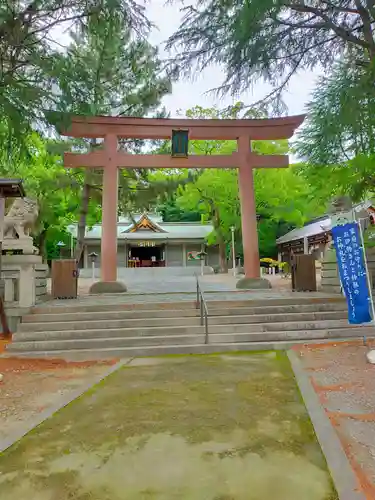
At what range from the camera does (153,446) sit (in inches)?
120

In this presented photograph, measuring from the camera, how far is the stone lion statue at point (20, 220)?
362 inches

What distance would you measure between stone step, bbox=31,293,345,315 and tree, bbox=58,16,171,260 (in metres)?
4.18

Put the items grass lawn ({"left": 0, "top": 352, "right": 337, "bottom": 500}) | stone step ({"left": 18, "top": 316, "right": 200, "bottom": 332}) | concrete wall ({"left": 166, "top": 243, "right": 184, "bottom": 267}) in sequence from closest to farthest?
grass lawn ({"left": 0, "top": 352, "right": 337, "bottom": 500}) → stone step ({"left": 18, "top": 316, "right": 200, "bottom": 332}) → concrete wall ({"left": 166, "top": 243, "right": 184, "bottom": 267})

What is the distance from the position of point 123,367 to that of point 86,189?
10.2 meters

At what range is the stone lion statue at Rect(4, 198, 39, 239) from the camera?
362 inches

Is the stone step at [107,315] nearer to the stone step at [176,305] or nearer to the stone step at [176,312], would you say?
the stone step at [176,312]

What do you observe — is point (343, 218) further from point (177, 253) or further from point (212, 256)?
point (212, 256)

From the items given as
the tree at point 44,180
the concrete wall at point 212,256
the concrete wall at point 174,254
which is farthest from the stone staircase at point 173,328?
the concrete wall at point 212,256

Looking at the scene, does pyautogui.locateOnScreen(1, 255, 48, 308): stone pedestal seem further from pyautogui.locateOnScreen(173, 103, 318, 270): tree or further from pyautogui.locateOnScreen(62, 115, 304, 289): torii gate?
pyautogui.locateOnScreen(173, 103, 318, 270): tree

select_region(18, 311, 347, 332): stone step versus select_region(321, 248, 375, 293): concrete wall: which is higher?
select_region(321, 248, 375, 293): concrete wall

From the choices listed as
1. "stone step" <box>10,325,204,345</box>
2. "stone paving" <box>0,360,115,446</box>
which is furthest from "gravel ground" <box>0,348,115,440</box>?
"stone step" <box>10,325,204,345</box>

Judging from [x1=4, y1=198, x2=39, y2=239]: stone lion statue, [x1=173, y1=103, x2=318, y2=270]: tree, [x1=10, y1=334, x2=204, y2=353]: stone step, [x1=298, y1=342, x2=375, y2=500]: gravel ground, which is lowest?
[x1=298, y1=342, x2=375, y2=500]: gravel ground

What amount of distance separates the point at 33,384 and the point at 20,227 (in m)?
5.32

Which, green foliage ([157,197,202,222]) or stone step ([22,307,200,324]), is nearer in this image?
stone step ([22,307,200,324])
